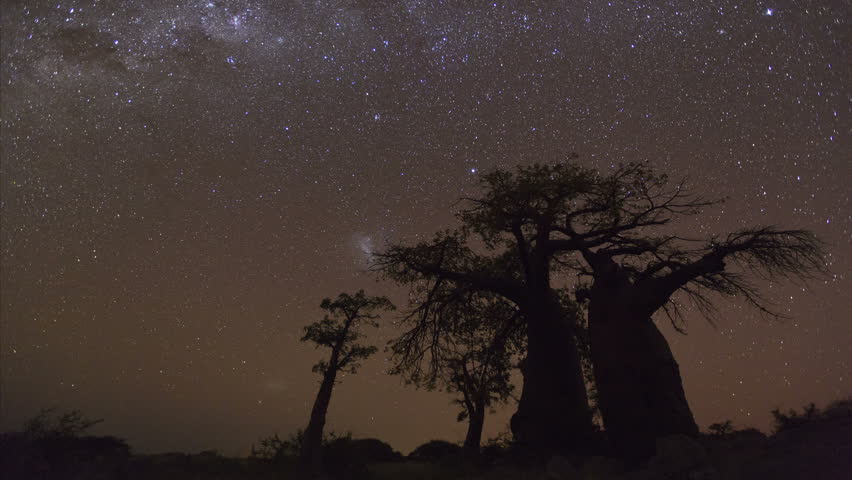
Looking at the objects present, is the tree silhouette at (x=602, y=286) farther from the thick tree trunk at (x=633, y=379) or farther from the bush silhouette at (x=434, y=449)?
the bush silhouette at (x=434, y=449)

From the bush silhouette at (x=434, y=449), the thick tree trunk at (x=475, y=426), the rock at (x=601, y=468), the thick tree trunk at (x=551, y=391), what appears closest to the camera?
the rock at (x=601, y=468)

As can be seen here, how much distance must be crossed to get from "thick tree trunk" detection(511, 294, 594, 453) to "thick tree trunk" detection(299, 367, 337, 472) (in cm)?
465

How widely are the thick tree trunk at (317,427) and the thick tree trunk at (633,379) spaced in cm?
637

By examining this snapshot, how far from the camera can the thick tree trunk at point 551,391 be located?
955 cm

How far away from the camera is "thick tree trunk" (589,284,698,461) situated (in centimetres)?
839

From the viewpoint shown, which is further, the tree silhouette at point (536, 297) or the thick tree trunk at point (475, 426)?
the thick tree trunk at point (475, 426)

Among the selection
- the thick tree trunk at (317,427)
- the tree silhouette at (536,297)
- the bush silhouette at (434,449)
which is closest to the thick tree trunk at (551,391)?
the tree silhouette at (536,297)

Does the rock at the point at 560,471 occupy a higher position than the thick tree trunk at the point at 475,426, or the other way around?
the thick tree trunk at the point at 475,426

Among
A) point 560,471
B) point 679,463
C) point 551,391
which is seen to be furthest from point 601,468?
point 551,391

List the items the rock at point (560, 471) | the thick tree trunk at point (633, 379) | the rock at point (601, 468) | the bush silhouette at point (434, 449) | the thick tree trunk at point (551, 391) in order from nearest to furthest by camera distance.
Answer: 1. the rock at point (560, 471)
2. the rock at point (601, 468)
3. the thick tree trunk at point (633, 379)
4. the thick tree trunk at point (551, 391)
5. the bush silhouette at point (434, 449)

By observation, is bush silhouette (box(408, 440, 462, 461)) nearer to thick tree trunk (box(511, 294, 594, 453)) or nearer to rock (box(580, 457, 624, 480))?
thick tree trunk (box(511, 294, 594, 453))

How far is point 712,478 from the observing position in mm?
5512

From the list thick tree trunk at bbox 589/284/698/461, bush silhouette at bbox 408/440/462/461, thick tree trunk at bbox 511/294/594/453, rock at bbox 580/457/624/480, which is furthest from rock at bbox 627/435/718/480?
bush silhouette at bbox 408/440/462/461

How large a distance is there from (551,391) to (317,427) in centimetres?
567
